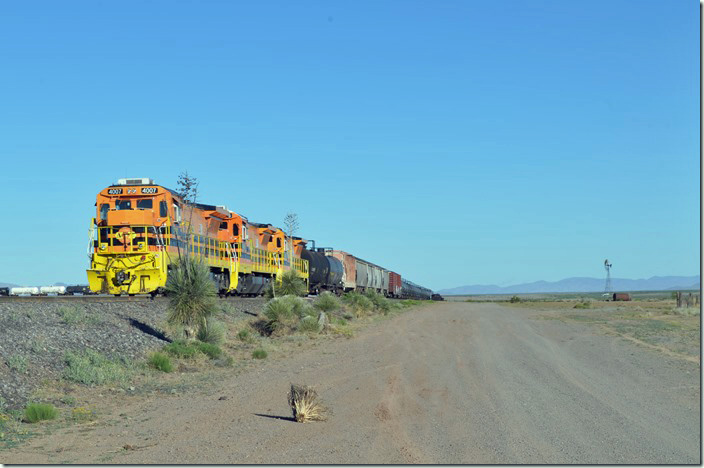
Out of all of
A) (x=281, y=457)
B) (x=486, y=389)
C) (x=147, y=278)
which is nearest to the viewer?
(x=281, y=457)

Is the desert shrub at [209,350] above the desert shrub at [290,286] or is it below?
below

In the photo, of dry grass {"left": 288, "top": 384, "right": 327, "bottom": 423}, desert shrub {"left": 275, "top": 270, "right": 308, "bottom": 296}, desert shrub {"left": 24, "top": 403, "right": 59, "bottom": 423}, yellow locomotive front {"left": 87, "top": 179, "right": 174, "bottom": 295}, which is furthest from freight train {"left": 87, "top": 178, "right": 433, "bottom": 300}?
dry grass {"left": 288, "top": 384, "right": 327, "bottom": 423}

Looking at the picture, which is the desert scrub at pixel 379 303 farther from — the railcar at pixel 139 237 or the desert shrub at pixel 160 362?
the desert shrub at pixel 160 362

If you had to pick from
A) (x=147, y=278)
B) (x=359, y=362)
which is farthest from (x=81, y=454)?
(x=147, y=278)

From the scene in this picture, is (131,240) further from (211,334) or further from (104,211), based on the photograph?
(211,334)

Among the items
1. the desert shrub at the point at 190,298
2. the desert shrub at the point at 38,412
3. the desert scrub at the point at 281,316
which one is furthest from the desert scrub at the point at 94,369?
the desert scrub at the point at 281,316

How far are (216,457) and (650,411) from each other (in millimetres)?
6757

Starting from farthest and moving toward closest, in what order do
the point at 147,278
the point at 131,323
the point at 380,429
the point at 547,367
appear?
the point at 147,278
the point at 131,323
the point at 547,367
the point at 380,429

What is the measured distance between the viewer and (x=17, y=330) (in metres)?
14.0

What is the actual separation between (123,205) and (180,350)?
864cm

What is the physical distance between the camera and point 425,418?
33.0 feet

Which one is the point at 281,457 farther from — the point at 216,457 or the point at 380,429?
the point at 380,429

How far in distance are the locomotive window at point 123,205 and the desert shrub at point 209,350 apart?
7.79 metres

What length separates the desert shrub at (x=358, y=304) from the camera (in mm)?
38269
